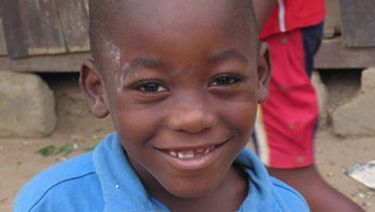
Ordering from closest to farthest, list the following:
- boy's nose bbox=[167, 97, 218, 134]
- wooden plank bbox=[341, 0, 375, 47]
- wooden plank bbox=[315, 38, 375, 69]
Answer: boy's nose bbox=[167, 97, 218, 134], wooden plank bbox=[341, 0, 375, 47], wooden plank bbox=[315, 38, 375, 69]

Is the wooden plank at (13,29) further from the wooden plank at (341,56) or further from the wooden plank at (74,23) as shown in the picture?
the wooden plank at (341,56)

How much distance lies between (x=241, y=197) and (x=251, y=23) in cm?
42

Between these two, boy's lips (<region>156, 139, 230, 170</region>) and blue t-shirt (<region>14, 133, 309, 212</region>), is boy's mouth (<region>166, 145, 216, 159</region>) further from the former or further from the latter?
blue t-shirt (<region>14, 133, 309, 212</region>)

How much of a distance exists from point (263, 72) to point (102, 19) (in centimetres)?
42

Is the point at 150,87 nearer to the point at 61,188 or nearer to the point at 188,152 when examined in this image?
the point at 188,152

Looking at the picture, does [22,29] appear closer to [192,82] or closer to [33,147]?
[33,147]

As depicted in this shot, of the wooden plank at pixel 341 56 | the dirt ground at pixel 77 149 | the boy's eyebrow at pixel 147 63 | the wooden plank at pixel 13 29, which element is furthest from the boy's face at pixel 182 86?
the wooden plank at pixel 13 29

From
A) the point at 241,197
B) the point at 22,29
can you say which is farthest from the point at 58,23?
the point at 241,197

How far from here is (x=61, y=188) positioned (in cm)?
159

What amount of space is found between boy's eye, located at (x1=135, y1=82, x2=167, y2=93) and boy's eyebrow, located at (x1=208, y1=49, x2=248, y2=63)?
0.11 metres

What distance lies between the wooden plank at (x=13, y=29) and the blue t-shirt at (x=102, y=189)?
2736mm

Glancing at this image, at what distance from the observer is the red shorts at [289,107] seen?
2551mm

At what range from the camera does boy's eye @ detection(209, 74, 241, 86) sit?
4.71 feet

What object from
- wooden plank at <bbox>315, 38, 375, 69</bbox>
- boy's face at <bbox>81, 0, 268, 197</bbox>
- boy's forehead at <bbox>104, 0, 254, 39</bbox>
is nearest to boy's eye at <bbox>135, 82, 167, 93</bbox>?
boy's face at <bbox>81, 0, 268, 197</bbox>
